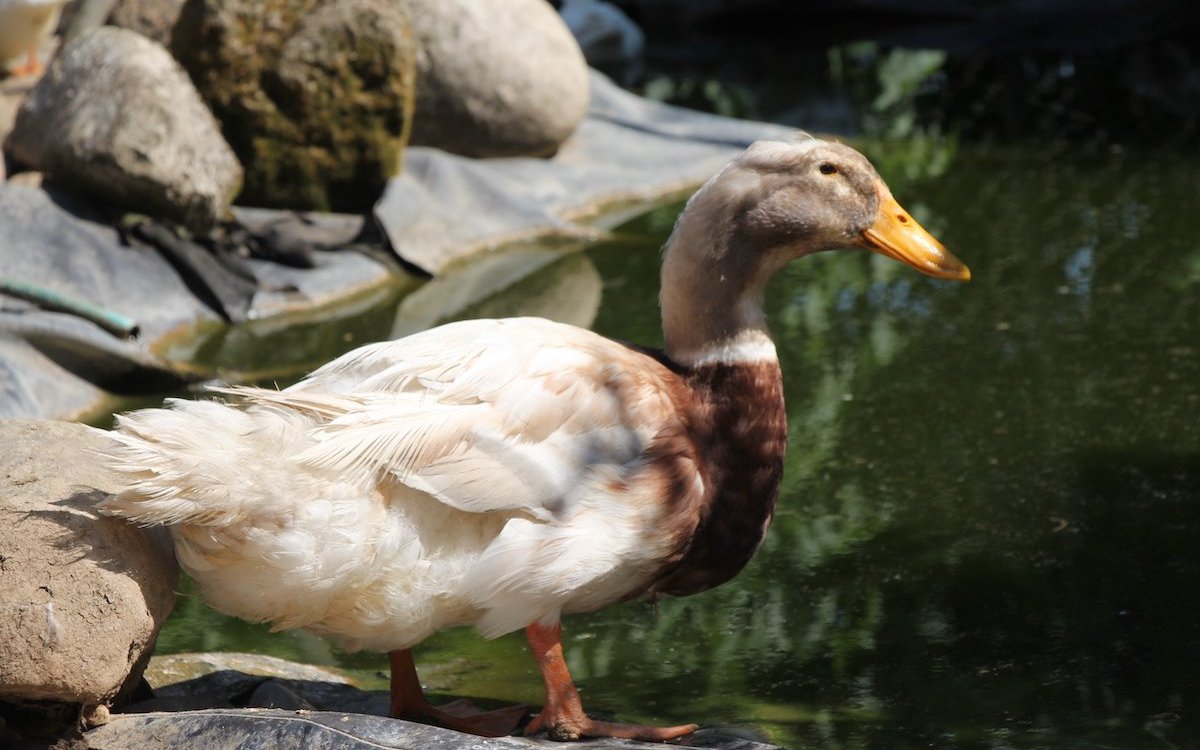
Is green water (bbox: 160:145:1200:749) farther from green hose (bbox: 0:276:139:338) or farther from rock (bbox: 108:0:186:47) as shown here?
rock (bbox: 108:0:186:47)

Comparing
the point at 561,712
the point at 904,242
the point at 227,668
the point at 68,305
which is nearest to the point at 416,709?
the point at 561,712

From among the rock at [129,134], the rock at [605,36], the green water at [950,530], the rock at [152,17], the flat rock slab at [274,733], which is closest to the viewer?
the flat rock slab at [274,733]

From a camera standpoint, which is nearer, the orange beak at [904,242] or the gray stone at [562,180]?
the orange beak at [904,242]

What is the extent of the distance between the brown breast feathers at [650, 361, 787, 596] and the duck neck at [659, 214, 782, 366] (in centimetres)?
Answer: 4

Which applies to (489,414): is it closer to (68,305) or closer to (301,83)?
(68,305)

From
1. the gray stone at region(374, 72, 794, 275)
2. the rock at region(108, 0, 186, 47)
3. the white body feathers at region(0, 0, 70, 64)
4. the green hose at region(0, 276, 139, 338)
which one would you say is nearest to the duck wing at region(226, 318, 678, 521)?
the green hose at region(0, 276, 139, 338)

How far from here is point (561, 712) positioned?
3314 millimetres

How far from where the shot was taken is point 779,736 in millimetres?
3588

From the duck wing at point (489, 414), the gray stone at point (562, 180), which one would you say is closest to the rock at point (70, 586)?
the duck wing at point (489, 414)

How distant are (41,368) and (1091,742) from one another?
14.5 feet

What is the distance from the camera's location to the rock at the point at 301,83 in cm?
841

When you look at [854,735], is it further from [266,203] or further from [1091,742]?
[266,203]

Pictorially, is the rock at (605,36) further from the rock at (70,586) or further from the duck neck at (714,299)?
the rock at (70,586)

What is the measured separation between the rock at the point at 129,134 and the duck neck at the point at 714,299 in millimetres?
4724
